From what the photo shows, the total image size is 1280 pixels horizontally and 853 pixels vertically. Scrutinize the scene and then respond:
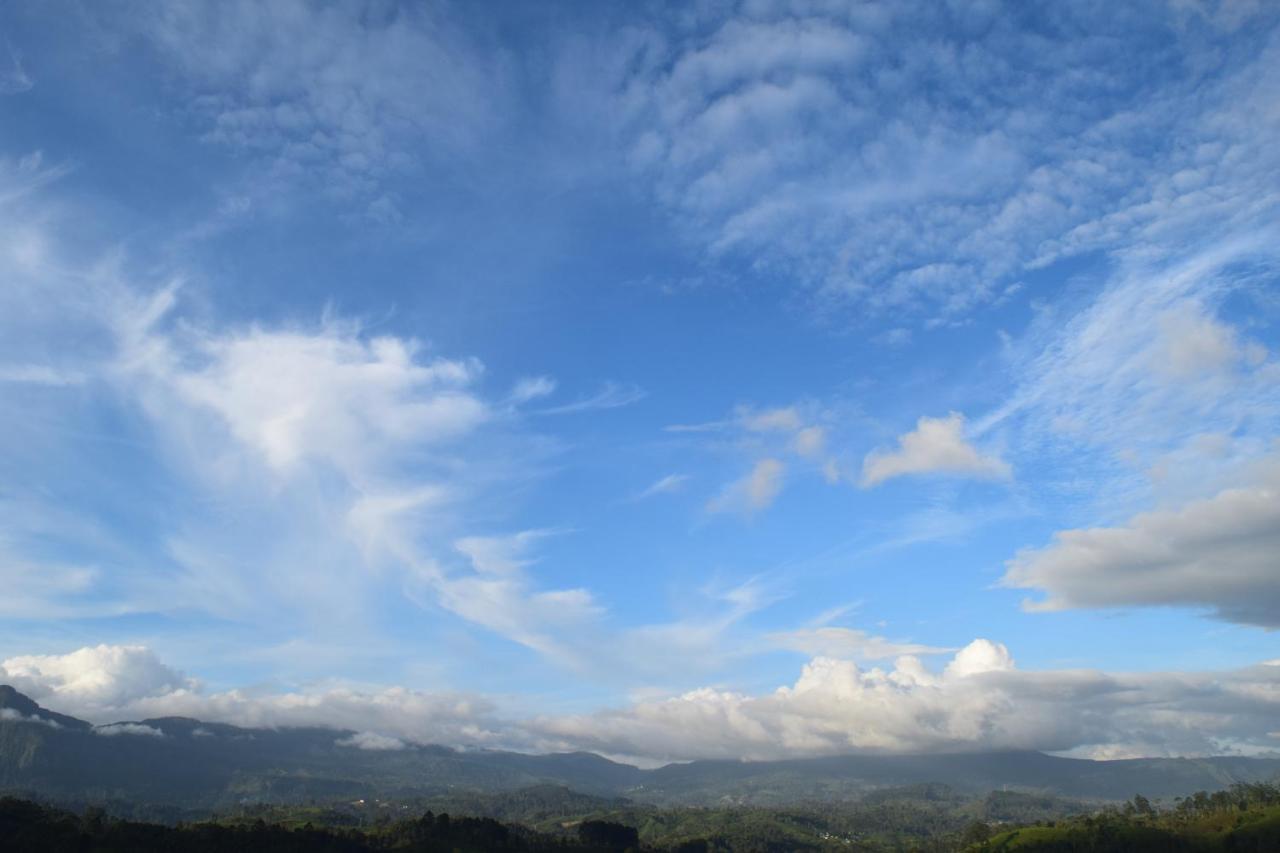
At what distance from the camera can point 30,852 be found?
16525 centimetres

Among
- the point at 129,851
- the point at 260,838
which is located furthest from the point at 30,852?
the point at 260,838

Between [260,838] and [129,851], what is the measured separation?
2926 centimetres

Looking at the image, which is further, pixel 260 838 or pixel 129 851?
pixel 260 838

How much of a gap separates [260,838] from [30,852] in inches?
1803

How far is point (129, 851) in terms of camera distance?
6777 inches

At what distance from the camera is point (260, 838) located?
194 metres

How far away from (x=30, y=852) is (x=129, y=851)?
1776 cm

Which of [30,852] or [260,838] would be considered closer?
[30,852]

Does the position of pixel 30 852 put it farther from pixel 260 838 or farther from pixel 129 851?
pixel 260 838
